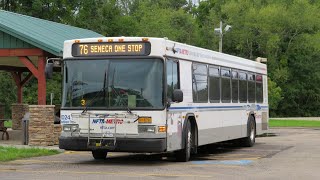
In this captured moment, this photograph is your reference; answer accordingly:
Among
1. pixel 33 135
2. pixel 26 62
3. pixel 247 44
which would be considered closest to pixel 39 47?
pixel 26 62

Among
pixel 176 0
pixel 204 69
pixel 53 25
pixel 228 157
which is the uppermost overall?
pixel 176 0

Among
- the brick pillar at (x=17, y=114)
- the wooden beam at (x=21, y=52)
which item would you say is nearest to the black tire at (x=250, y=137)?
the wooden beam at (x=21, y=52)

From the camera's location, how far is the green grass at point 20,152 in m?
17.5

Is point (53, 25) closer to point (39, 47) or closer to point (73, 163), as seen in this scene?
point (39, 47)

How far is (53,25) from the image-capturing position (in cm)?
2817

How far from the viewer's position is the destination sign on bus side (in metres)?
15.7

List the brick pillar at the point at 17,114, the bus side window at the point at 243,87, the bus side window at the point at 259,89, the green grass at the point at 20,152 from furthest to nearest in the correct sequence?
the brick pillar at the point at 17,114, the bus side window at the point at 259,89, the bus side window at the point at 243,87, the green grass at the point at 20,152

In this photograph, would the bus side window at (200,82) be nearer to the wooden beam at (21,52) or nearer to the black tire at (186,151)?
the black tire at (186,151)

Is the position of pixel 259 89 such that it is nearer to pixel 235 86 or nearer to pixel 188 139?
pixel 235 86

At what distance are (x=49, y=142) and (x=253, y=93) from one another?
766 centimetres

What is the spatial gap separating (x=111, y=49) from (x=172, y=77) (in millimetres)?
1624

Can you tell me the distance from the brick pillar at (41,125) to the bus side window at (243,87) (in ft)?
20.9

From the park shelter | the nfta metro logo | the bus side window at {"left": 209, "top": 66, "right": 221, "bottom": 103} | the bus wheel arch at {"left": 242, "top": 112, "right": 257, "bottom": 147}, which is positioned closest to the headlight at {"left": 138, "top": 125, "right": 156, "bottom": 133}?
the nfta metro logo

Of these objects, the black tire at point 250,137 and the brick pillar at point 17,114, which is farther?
the brick pillar at point 17,114
